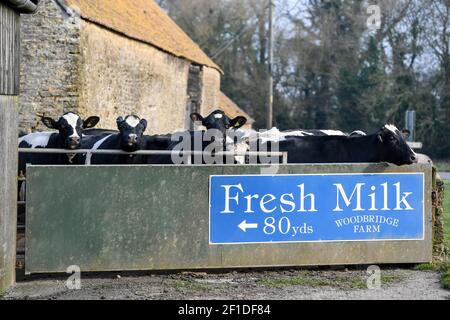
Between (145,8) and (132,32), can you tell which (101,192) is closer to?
(132,32)

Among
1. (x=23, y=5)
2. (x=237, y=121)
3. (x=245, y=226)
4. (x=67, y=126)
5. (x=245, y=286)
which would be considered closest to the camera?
(x=245, y=286)

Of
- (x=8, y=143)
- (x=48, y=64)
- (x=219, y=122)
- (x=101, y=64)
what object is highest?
(x=101, y=64)

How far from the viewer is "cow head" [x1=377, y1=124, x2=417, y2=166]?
1258 centimetres

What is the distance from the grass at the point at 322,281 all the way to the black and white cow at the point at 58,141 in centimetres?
438

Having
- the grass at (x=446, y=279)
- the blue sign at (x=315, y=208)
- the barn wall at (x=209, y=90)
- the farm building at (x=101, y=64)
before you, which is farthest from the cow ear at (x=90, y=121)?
the barn wall at (x=209, y=90)

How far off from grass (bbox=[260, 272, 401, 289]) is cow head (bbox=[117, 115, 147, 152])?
368 centimetres

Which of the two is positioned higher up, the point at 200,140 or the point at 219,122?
the point at 219,122

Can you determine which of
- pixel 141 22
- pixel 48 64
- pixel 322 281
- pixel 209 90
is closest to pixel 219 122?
pixel 322 281

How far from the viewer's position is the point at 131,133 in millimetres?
13172

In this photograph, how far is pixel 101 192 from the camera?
33.3 feet

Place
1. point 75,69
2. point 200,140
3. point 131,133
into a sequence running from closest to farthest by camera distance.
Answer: point 131,133 < point 200,140 < point 75,69

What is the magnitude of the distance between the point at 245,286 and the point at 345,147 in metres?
5.00

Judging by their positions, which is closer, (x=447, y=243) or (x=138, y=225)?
(x=138, y=225)

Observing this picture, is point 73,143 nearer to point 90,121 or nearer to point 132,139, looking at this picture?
point 132,139
